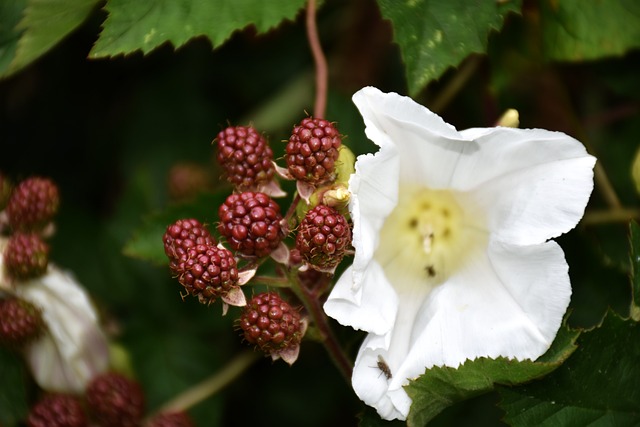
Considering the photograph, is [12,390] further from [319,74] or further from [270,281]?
[319,74]

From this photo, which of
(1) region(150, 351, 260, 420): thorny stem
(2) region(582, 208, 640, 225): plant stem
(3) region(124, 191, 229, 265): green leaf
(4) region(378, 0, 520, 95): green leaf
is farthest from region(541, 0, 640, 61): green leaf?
(1) region(150, 351, 260, 420): thorny stem

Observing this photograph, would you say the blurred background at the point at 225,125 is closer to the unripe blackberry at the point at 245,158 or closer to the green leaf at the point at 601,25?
the green leaf at the point at 601,25

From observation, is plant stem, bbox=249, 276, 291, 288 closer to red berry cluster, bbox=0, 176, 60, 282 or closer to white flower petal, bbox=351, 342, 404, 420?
white flower petal, bbox=351, 342, 404, 420

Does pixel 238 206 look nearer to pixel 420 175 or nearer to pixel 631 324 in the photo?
pixel 420 175

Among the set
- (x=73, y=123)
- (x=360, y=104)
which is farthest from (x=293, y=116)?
(x=360, y=104)

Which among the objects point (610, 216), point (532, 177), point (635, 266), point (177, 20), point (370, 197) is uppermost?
point (177, 20)

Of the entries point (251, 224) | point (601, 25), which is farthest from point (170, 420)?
point (601, 25)
